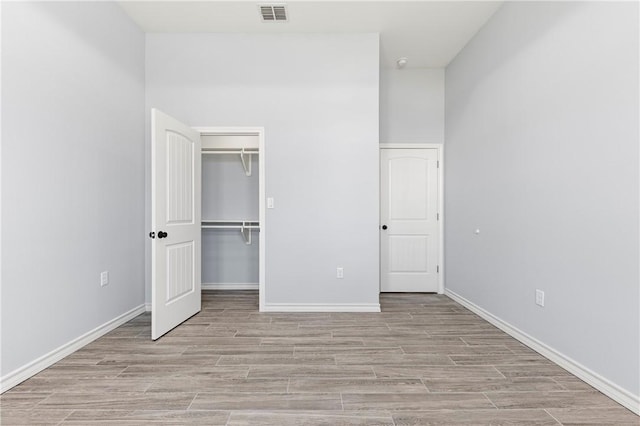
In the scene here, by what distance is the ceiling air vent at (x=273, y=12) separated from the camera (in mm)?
3020

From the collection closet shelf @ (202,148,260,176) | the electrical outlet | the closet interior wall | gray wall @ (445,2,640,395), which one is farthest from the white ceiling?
the electrical outlet

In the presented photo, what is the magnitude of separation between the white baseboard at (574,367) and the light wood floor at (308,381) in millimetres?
57

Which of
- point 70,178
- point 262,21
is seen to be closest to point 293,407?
point 70,178

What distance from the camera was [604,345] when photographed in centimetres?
192

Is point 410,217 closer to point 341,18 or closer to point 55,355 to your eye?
point 341,18

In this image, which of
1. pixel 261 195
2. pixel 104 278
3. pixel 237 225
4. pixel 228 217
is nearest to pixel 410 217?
pixel 261 195

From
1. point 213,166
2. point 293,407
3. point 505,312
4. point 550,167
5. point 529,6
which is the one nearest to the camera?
point 293,407

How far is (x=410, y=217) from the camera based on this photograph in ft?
14.3

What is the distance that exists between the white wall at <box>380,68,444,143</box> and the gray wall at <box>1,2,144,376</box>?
9.89ft

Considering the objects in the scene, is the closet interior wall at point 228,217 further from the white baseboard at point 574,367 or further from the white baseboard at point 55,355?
the white baseboard at point 574,367

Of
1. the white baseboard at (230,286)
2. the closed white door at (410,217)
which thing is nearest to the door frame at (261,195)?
the white baseboard at (230,286)

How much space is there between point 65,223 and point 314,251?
86.0 inches

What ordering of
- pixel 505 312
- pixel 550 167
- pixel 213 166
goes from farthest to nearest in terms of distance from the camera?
pixel 213 166 < pixel 505 312 < pixel 550 167

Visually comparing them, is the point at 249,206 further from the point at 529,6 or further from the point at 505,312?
the point at 529,6
